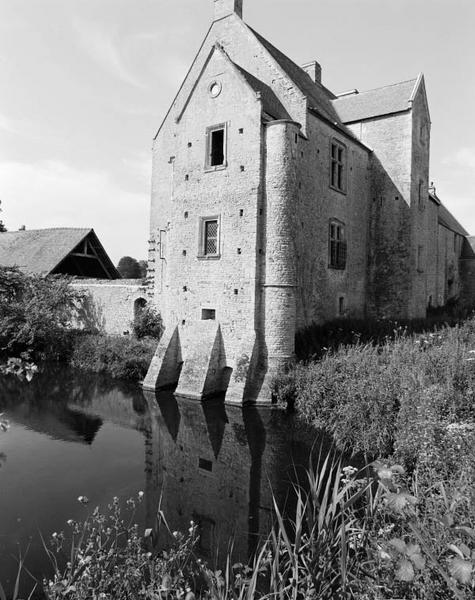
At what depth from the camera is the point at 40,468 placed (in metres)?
8.23

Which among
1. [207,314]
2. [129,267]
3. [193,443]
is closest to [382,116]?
[207,314]

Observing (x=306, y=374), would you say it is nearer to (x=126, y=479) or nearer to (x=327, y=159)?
(x=126, y=479)

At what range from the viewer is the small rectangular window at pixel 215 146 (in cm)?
1406

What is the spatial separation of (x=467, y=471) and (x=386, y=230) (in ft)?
50.0

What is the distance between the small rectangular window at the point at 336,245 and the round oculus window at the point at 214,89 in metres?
5.91

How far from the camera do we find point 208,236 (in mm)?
14297

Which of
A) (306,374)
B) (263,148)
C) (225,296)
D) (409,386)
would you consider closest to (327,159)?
(263,148)

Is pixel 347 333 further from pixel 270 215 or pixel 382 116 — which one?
pixel 382 116

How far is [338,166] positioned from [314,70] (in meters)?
7.06

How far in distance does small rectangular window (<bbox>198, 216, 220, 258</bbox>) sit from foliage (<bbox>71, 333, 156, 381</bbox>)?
4.31 meters

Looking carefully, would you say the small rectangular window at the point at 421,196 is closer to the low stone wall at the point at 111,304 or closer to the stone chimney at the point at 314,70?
the stone chimney at the point at 314,70

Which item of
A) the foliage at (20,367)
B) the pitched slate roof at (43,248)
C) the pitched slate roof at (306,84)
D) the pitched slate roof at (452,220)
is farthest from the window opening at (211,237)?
the pitched slate roof at (452,220)

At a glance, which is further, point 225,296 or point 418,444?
point 225,296

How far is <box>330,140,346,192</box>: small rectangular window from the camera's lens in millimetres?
16378
